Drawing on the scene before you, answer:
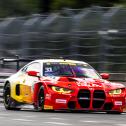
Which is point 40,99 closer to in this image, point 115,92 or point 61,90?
point 61,90

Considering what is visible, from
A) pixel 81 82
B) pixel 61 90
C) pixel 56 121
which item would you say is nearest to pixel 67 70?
pixel 81 82

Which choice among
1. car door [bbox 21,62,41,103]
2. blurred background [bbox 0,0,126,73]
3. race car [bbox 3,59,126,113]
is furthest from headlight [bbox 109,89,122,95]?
blurred background [bbox 0,0,126,73]

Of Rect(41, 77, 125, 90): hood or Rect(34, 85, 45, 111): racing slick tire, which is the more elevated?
Rect(41, 77, 125, 90): hood

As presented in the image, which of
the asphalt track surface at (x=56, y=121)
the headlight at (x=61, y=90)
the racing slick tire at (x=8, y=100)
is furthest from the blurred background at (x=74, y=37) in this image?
the asphalt track surface at (x=56, y=121)

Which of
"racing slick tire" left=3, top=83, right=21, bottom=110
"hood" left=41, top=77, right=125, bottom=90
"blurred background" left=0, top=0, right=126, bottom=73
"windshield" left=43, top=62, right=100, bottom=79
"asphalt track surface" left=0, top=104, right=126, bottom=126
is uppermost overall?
"blurred background" left=0, top=0, right=126, bottom=73

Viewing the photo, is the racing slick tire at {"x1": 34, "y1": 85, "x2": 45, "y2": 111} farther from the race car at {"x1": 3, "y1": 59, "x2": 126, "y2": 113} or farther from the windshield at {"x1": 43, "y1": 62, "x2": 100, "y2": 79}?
the windshield at {"x1": 43, "y1": 62, "x2": 100, "y2": 79}

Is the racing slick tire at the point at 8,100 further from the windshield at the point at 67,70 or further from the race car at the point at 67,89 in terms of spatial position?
the windshield at the point at 67,70

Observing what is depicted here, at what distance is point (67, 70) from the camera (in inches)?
706

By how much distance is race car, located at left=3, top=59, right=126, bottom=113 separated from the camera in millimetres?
16531

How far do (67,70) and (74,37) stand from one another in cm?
735

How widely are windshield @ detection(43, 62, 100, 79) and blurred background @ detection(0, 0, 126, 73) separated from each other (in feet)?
19.0

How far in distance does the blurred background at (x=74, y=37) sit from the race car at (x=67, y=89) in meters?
5.82

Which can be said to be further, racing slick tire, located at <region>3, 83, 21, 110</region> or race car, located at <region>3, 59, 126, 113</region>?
racing slick tire, located at <region>3, 83, 21, 110</region>

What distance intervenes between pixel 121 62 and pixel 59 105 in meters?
7.78
